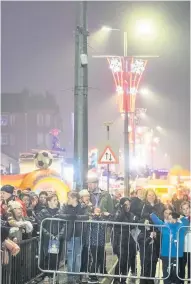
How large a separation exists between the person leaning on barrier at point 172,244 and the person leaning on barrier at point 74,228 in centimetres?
142

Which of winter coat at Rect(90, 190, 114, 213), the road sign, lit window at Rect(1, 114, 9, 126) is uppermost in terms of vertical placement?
lit window at Rect(1, 114, 9, 126)

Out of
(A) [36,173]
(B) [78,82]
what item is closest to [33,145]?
(A) [36,173]

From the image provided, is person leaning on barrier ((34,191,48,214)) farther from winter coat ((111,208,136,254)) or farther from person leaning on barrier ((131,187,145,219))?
person leaning on barrier ((131,187,145,219))

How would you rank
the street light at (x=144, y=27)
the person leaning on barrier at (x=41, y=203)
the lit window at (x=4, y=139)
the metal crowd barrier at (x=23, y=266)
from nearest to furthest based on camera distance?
the metal crowd barrier at (x=23, y=266) → the person leaning on barrier at (x=41, y=203) → the street light at (x=144, y=27) → the lit window at (x=4, y=139)

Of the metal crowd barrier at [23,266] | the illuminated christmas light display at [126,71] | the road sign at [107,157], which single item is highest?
the illuminated christmas light display at [126,71]

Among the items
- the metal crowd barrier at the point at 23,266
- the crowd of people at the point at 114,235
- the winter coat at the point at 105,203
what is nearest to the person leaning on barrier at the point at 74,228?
the crowd of people at the point at 114,235

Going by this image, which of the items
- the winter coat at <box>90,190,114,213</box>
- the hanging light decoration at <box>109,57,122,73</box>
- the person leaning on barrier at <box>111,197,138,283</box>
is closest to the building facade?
the hanging light decoration at <box>109,57,122,73</box>

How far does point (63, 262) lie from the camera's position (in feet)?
38.7

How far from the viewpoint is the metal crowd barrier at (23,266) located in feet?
30.0

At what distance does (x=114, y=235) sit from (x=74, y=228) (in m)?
1.02

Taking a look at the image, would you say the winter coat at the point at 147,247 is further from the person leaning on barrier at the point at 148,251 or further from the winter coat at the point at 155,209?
the winter coat at the point at 155,209

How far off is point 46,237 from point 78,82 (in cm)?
403

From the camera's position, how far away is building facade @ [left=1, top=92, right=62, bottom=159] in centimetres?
11400

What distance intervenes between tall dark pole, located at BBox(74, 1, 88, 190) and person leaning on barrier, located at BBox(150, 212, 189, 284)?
315 centimetres
